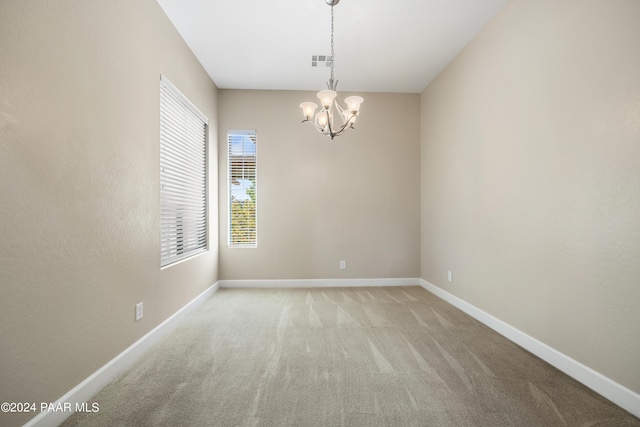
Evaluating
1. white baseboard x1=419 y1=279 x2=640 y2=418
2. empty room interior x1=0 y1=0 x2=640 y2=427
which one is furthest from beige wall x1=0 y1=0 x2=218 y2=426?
white baseboard x1=419 y1=279 x2=640 y2=418

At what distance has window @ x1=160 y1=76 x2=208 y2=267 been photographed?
2.94m

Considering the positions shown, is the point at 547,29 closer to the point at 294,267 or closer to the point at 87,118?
the point at 87,118

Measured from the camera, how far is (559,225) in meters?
2.18

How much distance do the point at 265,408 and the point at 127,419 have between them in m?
0.77

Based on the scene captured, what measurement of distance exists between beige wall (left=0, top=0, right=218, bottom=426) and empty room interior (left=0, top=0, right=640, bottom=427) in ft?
0.04

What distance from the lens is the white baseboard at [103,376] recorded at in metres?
1.54

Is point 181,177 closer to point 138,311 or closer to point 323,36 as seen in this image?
point 138,311

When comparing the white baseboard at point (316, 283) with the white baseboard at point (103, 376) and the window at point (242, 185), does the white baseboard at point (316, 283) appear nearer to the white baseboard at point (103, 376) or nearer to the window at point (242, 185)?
the window at point (242, 185)

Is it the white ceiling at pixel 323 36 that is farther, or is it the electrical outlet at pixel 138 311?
the white ceiling at pixel 323 36

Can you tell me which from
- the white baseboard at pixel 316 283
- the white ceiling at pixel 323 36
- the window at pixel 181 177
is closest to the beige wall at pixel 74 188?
the window at pixel 181 177

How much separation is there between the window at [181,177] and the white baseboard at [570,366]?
3361mm

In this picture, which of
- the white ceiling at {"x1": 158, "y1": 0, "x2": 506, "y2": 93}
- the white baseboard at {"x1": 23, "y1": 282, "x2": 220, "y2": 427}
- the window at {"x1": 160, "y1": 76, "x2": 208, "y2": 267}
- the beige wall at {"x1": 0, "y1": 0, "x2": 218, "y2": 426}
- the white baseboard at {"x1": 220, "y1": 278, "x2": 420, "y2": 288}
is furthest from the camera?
the white baseboard at {"x1": 220, "y1": 278, "x2": 420, "y2": 288}

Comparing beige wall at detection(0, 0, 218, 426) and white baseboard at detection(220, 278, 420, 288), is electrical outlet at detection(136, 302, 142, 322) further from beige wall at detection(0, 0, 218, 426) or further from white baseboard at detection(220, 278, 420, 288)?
white baseboard at detection(220, 278, 420, 288)

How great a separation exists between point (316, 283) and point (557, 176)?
338 centimetres
